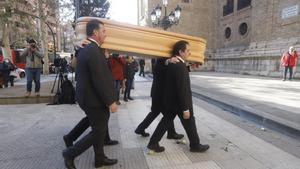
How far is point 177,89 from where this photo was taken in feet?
12.0

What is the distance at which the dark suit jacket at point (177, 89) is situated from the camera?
364 centimetres

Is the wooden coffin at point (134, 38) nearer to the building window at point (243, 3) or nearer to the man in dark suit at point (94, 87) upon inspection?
the man in dark suit at point (94, 87)

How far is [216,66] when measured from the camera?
96.8 feet

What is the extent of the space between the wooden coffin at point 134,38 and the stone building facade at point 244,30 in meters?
15.5

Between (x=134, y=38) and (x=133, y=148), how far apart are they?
1784 mm

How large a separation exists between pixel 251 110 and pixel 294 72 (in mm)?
12258

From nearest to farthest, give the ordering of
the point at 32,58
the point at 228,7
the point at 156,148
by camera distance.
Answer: the point at 156,148 < the point at 32,58 < the point at 228,7

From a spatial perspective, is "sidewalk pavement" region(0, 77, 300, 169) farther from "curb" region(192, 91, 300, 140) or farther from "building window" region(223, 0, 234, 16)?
"building window" region(223, 0, 234, 16)

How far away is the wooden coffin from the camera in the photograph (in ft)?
11.4

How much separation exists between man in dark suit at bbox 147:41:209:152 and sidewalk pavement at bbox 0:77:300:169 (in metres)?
0.21

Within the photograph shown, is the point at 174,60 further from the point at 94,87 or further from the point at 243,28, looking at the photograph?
the point at 243,28

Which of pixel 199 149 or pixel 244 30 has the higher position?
pixel 244 30

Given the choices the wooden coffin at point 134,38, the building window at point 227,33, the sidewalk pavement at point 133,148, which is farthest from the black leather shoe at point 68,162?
the building window at point 227,33

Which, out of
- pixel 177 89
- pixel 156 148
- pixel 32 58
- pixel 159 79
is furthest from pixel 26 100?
pixel 177 89
